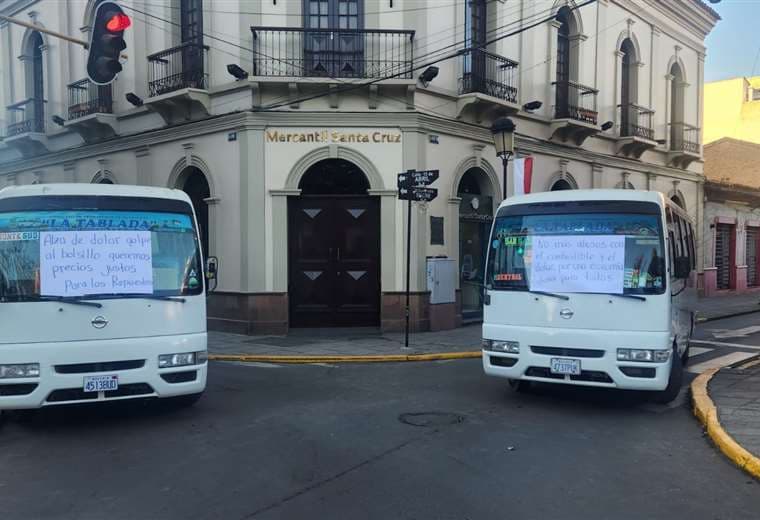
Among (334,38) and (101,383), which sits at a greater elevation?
(334,38)

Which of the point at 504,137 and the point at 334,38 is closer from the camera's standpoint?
the point at 504,137

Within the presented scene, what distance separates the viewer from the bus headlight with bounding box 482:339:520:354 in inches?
289

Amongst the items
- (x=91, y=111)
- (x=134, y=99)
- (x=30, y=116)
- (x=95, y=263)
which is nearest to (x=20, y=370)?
(x=95, y=263)

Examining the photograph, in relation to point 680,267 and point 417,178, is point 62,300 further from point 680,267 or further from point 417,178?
point 417,178

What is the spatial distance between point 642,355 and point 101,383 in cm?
565

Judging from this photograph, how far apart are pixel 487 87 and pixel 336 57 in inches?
156

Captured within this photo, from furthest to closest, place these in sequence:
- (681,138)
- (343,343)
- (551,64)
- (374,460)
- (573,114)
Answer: (681,138), (573,114), (551,64), (343,343), (374,460)

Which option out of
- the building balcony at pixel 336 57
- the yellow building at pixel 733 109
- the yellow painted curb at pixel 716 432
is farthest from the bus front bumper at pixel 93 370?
the yellow building at pixel 733 109

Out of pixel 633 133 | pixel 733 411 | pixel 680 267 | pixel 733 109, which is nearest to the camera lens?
pixel 733 411

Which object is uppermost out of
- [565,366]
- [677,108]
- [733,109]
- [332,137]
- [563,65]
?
[733,109]

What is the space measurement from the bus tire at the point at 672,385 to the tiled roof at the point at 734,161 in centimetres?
2626

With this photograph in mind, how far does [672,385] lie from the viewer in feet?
24.5

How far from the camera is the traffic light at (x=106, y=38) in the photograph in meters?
8.46

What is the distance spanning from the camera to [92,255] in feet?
21.0
